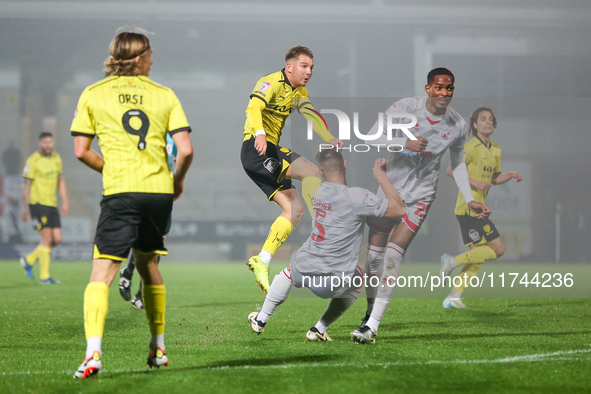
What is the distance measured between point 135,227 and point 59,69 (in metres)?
22.6

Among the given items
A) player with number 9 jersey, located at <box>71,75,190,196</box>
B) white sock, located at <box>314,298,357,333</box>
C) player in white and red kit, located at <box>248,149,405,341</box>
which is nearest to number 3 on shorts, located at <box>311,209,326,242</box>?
player in white and red kit, located at <box>248,149,405,341</box>

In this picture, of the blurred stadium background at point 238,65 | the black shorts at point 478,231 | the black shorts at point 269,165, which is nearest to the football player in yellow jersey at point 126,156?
the black shorts at point 269,165

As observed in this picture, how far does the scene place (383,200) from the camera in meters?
4.35

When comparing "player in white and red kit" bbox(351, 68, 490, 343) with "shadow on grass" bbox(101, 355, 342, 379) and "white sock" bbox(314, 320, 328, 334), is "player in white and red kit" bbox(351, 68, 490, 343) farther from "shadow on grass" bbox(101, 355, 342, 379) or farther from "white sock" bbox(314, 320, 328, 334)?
"shadow on grass" bbox(101, 355, 342, 379)

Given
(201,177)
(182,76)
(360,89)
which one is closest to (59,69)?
(182,76)

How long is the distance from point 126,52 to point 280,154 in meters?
2.08

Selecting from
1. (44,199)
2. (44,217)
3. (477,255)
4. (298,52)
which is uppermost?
(298,52)

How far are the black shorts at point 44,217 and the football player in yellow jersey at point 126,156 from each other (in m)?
7.43

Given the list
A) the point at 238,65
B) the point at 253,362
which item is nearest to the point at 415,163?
the point at 253,362

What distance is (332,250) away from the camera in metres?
4.27

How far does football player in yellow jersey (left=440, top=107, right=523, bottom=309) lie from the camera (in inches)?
274

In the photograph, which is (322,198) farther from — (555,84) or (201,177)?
(555,84)

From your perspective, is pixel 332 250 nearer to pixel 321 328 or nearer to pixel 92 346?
pixel 321 328

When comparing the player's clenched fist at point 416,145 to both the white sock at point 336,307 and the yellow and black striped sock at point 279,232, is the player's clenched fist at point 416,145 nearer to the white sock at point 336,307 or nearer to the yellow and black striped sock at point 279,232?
the yellow and black striped sock at point 279,232
